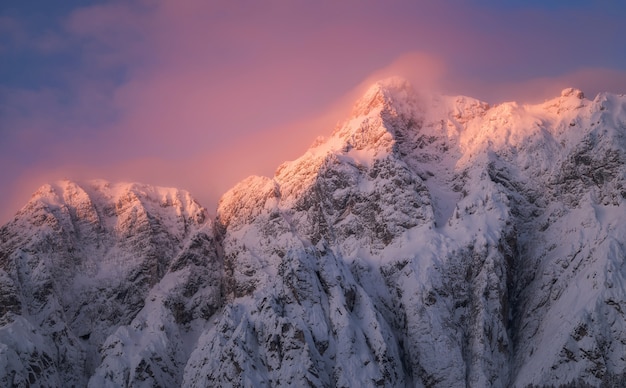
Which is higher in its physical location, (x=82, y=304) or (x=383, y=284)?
(x=82, y=304)

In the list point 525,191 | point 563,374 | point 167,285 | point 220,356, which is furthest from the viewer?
point 167,285

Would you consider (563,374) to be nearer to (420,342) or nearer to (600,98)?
(420,342)

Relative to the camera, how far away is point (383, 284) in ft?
557

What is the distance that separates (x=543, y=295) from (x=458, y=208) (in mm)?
23464

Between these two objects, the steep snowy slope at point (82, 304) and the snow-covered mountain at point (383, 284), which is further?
the steep snowy slope at point (82, 304)

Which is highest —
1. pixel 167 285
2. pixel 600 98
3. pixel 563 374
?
pixel 600 98

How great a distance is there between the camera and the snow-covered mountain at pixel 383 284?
506ft

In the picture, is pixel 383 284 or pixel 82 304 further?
pixel 82 304

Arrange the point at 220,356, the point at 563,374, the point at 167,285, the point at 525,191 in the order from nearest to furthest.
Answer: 1. the point at 563,374
2. the point at 220,356
3. the point at 525,191
4. the point at 167,285

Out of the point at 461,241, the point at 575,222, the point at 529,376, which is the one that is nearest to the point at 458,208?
the point at 461,241

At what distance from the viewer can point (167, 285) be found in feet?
635

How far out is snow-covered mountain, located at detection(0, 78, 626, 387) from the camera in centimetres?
15425

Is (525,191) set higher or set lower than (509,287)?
higher

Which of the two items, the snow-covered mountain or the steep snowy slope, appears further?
the steep snowy slope
